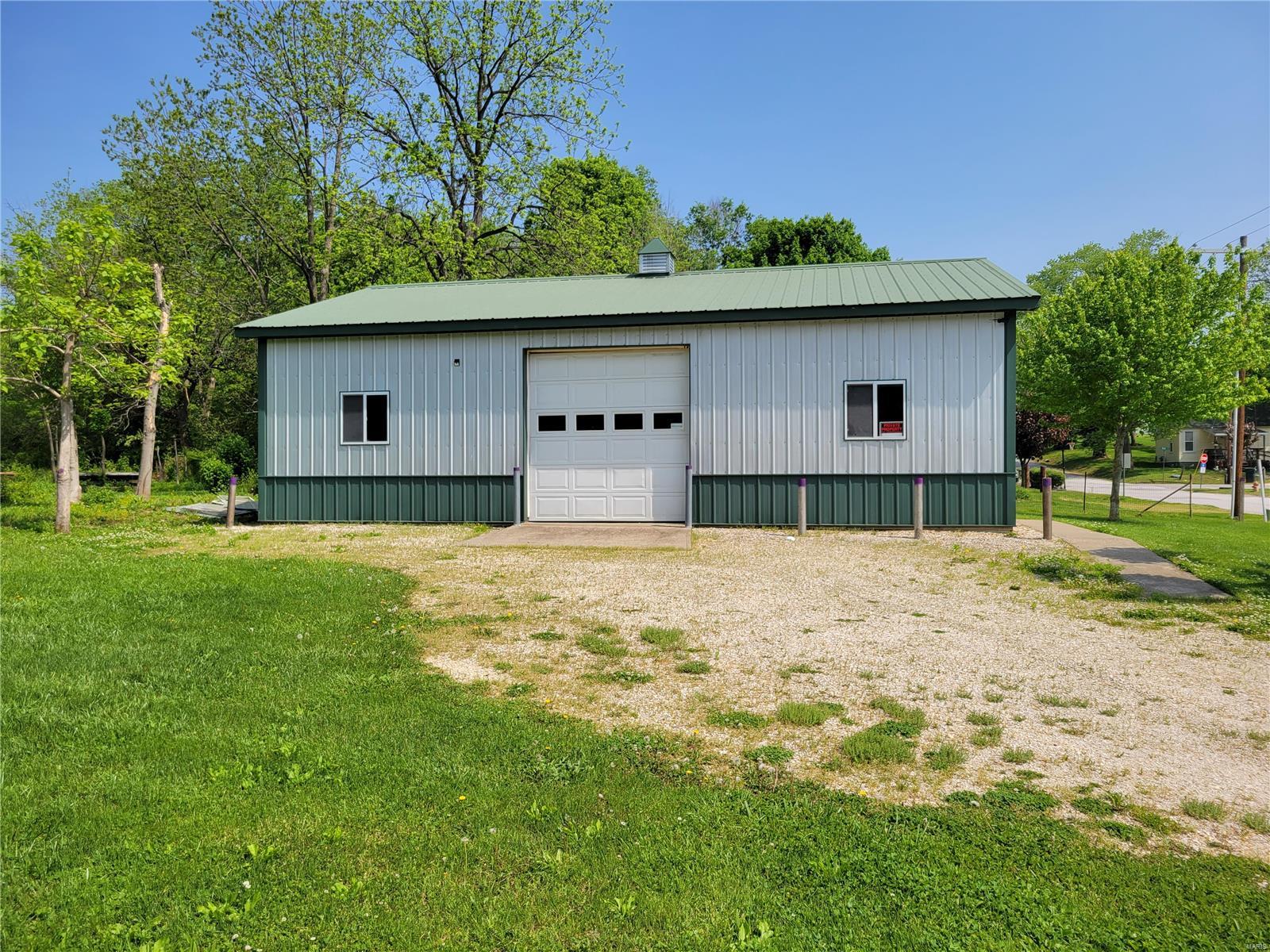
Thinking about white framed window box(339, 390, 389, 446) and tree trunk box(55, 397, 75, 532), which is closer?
tree trunk box(55, 397, 75, 532)

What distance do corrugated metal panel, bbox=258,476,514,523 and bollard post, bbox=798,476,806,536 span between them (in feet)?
16.0

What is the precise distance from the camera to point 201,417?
88.1 ft

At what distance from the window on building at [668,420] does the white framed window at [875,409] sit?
8.92ft

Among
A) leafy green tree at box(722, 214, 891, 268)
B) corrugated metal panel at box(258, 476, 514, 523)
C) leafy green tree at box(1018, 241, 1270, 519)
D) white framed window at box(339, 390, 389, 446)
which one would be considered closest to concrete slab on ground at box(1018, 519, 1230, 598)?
leafy green tree at box(1018, 241, 1270, 519)

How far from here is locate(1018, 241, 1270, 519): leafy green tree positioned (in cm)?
1795

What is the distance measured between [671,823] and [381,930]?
118cm

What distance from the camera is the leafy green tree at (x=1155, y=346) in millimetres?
17953

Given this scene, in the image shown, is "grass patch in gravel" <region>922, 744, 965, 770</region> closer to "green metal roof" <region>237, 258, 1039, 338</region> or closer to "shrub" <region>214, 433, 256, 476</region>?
"green metal roof" <region>237, 258, 1039, 338</region>

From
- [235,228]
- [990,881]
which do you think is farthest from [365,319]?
[235,228]

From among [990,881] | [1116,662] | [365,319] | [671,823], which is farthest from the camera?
[365,319]

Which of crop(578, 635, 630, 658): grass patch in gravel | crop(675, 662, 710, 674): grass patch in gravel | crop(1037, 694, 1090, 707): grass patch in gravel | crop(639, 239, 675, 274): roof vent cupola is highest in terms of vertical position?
crop(639, 239, 675, 274): roof vent cupola

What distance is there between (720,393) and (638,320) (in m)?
1.84

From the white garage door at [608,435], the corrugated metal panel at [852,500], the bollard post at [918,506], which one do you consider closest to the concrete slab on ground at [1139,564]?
the corrugated metal panel at [852,500]

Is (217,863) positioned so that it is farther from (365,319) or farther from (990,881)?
Answer: (365,319)
